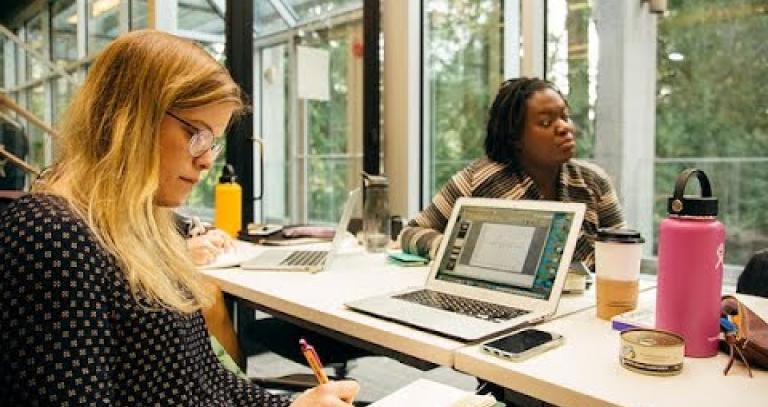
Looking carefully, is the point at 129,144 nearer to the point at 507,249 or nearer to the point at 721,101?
the point at 507,249

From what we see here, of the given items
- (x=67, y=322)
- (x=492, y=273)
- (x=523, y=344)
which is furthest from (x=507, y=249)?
(x=67, y=322)

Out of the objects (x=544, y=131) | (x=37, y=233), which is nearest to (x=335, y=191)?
(x=544, y=131)

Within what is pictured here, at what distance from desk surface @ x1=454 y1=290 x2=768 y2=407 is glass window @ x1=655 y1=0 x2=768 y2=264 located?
1.35 metres

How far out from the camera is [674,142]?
2447mm

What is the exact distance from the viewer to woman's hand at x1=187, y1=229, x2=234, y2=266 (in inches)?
75.5

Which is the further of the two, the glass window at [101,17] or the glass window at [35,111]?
the glass window at [101,17]

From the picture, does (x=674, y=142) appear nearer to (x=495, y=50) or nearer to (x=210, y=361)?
(x=495, y=50)

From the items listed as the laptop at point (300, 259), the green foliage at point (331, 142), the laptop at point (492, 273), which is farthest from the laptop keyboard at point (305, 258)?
the green foliage at point (331, 142)

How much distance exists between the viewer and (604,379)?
3.05 ft

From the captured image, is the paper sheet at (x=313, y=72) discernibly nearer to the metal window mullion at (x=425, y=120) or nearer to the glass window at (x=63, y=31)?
the metal window mullion at (x=425, y=120)

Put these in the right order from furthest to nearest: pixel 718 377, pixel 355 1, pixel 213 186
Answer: pixel 355 1 < pixel 213 186 < pixel 718 377

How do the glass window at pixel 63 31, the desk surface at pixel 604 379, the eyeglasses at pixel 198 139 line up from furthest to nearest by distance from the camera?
1. the glass window at pixel 63 31
2. the eyeglasses at pixel 198 139
3. the desk surface at pixel 604 379

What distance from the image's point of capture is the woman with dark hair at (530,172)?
6.69 feet

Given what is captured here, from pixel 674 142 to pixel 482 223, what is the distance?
4.43 feet
